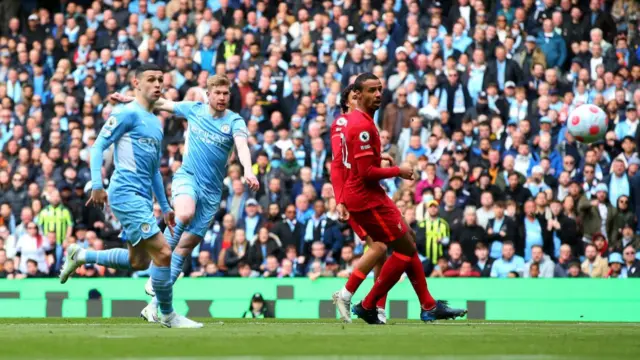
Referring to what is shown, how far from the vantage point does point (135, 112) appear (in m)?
12.5

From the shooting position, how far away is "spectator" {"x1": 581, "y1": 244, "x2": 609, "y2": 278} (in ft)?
65.0

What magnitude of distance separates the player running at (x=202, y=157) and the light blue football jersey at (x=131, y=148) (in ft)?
4.11

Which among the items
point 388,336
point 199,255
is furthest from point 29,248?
point 388,336

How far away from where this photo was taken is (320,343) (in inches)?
393

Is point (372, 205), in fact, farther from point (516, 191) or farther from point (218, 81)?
point (516, 191)

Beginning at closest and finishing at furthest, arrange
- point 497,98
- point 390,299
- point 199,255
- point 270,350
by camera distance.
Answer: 1. point 270,350
2. point 390,299
3. point 199,255
4. point 497,98

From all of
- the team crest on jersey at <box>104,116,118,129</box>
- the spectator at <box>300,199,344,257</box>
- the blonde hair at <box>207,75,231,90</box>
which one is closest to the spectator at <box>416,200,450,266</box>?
the spectator at <box>300,199,344,257</box>

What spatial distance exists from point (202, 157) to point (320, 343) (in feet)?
14.6

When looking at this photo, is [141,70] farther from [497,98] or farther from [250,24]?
[250,24]

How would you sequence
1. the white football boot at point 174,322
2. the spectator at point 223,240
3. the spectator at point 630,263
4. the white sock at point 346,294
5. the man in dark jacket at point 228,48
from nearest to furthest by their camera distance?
the white football boot at point 174,322
the white sock at point 346,294
the spectator at point 630,263
the spectator at point 223,240
the man in dark jacket at point 228,48

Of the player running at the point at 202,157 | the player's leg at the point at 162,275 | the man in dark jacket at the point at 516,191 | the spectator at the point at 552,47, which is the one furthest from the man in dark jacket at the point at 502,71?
the player's leg at the point at 162,275

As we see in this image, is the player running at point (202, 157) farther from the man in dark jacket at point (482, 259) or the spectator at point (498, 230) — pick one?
the spectator at point (498, 230)

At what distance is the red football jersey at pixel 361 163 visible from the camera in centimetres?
A: 1295

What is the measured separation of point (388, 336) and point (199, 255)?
10.9 metres
